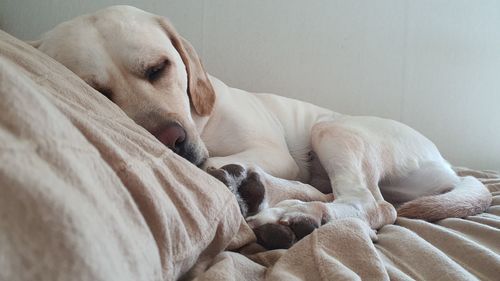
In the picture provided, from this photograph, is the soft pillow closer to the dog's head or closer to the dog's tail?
the dog's head

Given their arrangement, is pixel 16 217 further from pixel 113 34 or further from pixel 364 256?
pixel 113 34

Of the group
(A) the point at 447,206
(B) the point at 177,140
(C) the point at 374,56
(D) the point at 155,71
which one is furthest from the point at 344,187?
(C) the point at 374,56

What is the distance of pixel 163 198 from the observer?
0.49m

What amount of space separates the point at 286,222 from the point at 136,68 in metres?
0.62

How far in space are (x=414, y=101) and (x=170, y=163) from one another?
1992 millimetres

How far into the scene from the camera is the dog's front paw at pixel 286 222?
0.84 meters

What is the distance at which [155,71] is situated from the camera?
1163mm

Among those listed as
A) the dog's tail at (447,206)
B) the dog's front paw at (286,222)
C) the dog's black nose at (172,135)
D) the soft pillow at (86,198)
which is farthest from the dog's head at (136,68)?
the dog's tail at (447,206)

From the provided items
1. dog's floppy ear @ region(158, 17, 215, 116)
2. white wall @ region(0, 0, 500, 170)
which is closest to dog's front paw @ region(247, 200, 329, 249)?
dog's floppy ear @ region(158, 17, 215, 116)

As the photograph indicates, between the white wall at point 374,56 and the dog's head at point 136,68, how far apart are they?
0.64m

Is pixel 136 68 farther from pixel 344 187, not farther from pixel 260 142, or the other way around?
pixel 344 187

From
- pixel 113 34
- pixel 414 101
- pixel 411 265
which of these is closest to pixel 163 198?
Answer: pixel 411 265

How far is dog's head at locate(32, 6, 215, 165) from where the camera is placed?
1.03 metres

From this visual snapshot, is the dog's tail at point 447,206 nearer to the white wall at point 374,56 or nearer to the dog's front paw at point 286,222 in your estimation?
the dog's front paw at point 286,222
